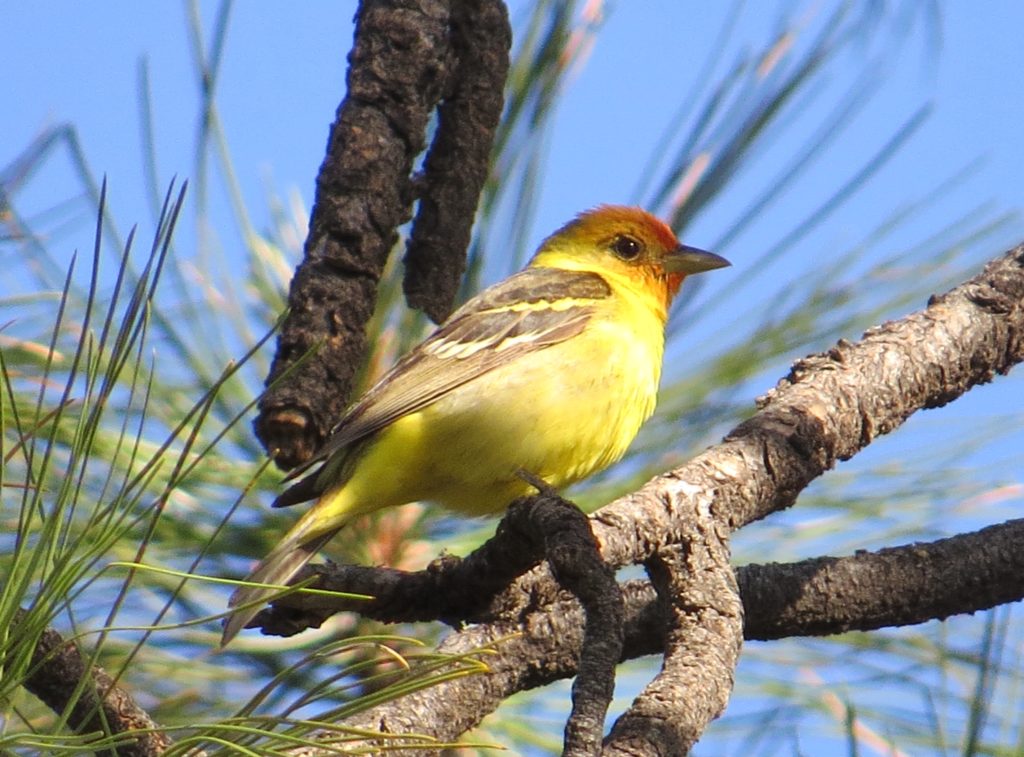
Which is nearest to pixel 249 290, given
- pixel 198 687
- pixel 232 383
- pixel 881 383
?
pixel 232 383

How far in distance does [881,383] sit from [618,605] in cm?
112

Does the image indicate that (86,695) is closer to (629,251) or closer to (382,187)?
(382,187)

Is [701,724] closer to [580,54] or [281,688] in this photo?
[281,688]

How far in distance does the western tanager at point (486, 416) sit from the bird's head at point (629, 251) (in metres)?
0.54

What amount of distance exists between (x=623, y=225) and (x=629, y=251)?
95mm

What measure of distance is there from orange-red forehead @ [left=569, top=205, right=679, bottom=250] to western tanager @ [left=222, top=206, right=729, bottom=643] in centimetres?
55

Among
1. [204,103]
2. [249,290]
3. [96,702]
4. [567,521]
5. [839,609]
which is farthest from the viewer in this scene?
[249,290]

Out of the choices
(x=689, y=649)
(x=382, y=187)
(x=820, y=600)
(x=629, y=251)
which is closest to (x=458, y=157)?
(x=382, y=187)

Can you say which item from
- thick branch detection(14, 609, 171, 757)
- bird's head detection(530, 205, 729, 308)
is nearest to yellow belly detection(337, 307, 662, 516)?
bird's head detection(530, 205, 729, 308)

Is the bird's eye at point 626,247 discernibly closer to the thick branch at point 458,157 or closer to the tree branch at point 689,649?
the thick branch at point 458,157

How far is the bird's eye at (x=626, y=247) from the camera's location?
4996mm

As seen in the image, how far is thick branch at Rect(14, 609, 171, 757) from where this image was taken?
6.35 ft

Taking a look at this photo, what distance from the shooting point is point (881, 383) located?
285 cm

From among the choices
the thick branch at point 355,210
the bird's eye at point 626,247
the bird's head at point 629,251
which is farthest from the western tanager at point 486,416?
the thick branch at point 355,210
